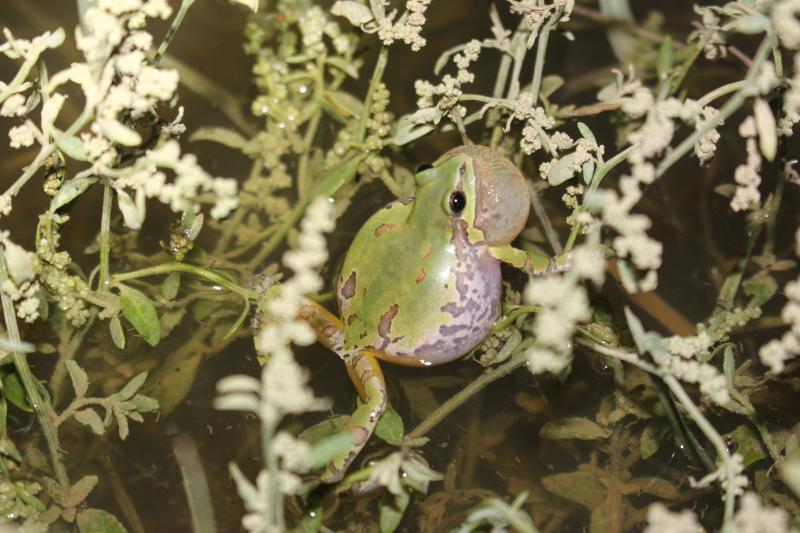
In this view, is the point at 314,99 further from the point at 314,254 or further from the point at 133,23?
the point at 314,254

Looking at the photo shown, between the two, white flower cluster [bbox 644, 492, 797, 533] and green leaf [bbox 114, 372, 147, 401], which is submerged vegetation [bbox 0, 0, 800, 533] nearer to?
green leaf [bbox 114, 372, 147, 401]

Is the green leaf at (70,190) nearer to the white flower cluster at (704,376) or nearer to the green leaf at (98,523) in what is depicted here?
the green leaf at (98,523)

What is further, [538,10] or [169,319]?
[169,319]

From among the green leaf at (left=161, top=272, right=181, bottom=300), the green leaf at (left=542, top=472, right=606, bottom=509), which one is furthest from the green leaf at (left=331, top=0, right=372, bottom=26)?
the green leaf at (left=542, top=472, right=606, bottom=509)

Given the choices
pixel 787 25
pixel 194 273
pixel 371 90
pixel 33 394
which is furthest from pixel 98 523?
pixel 787 25

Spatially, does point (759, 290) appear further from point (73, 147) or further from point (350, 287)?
point (73, 147)

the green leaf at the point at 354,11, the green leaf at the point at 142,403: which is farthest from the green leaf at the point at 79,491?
the green leaf at the point at 354,11
